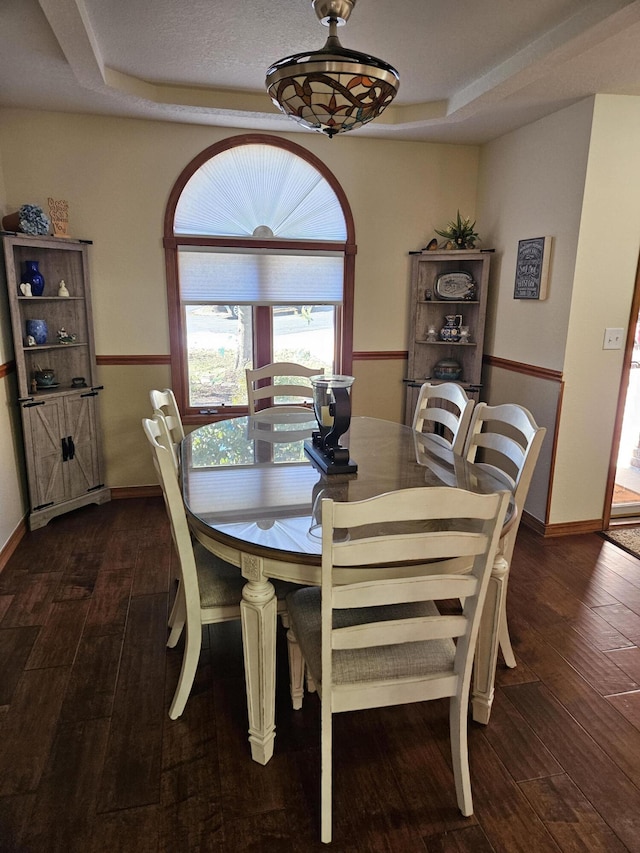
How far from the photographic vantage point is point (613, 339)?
3266 mm

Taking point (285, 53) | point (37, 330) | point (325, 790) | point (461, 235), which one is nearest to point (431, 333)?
point (461, 235)

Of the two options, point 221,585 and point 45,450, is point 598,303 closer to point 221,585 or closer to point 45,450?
point 221,585

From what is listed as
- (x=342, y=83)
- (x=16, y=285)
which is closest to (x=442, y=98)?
(x=342, y=83)

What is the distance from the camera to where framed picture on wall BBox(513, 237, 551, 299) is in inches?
131

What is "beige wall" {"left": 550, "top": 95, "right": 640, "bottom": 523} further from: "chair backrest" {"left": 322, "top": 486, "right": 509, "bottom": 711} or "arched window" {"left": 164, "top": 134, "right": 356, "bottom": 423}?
"chair backrest" {"left": 322, "top": 486, "right": 509, "bottom": 711}

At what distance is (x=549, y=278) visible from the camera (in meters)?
3.35

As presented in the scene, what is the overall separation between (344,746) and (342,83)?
82.3 inches

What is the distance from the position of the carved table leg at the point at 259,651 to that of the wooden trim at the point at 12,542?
1.86 meters

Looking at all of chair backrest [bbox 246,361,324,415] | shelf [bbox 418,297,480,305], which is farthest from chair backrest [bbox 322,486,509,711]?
shelf [bbox 418,297,480,305]

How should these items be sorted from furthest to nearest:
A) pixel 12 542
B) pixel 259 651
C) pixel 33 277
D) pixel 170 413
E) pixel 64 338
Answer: pixel 64 338 → pixel 33 277 → pixel 12 542 → pixel 170 413 → pixel 259 651

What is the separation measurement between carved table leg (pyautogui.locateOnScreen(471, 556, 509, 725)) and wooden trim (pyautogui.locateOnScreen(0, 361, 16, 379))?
9.04 ft

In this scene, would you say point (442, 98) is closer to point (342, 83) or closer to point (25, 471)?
point (342, 83)

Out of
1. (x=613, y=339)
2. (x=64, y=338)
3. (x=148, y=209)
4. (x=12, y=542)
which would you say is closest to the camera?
(x=12, y=542)

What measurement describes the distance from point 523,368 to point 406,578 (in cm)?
257
